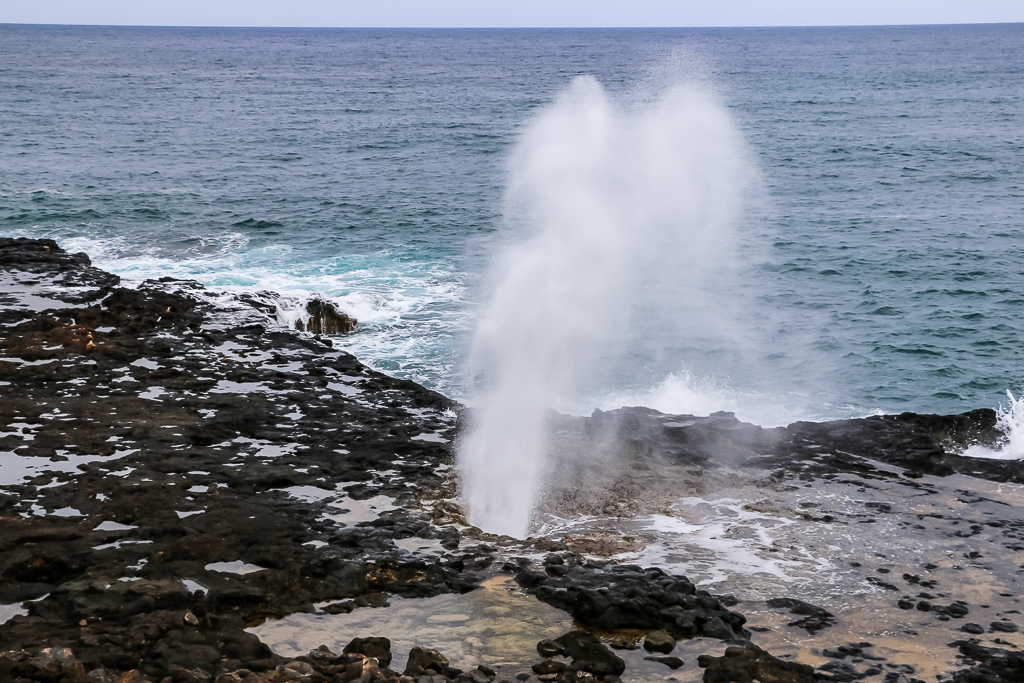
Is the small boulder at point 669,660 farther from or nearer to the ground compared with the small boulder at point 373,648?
nearer to the ground

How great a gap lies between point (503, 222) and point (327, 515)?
68.8 feet

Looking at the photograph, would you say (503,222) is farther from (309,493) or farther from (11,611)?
(11,611)

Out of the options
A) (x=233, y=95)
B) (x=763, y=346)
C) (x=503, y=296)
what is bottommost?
(x=763, y=346)

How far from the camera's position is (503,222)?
29.7 meters

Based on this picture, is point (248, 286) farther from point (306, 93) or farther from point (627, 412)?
point (306, 93)

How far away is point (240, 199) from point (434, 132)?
1882 centimetres

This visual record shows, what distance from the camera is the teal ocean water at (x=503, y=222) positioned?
729 inches

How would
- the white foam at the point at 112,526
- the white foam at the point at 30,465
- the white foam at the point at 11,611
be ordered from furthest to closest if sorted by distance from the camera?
the white foam at the point at 30,465 → the white foam at the point at 112,526 → the white foam at the point at 11,611

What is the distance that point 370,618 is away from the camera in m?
8.04

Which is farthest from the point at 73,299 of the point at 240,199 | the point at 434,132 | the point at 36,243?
the point at 434,132

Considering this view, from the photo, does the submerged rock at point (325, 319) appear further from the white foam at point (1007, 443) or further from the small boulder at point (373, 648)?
the white foam at point (1007, 443)

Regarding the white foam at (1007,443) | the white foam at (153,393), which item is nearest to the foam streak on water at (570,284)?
the white foam at (153,393)

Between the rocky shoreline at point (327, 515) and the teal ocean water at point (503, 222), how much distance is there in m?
4.32

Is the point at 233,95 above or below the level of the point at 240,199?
above
